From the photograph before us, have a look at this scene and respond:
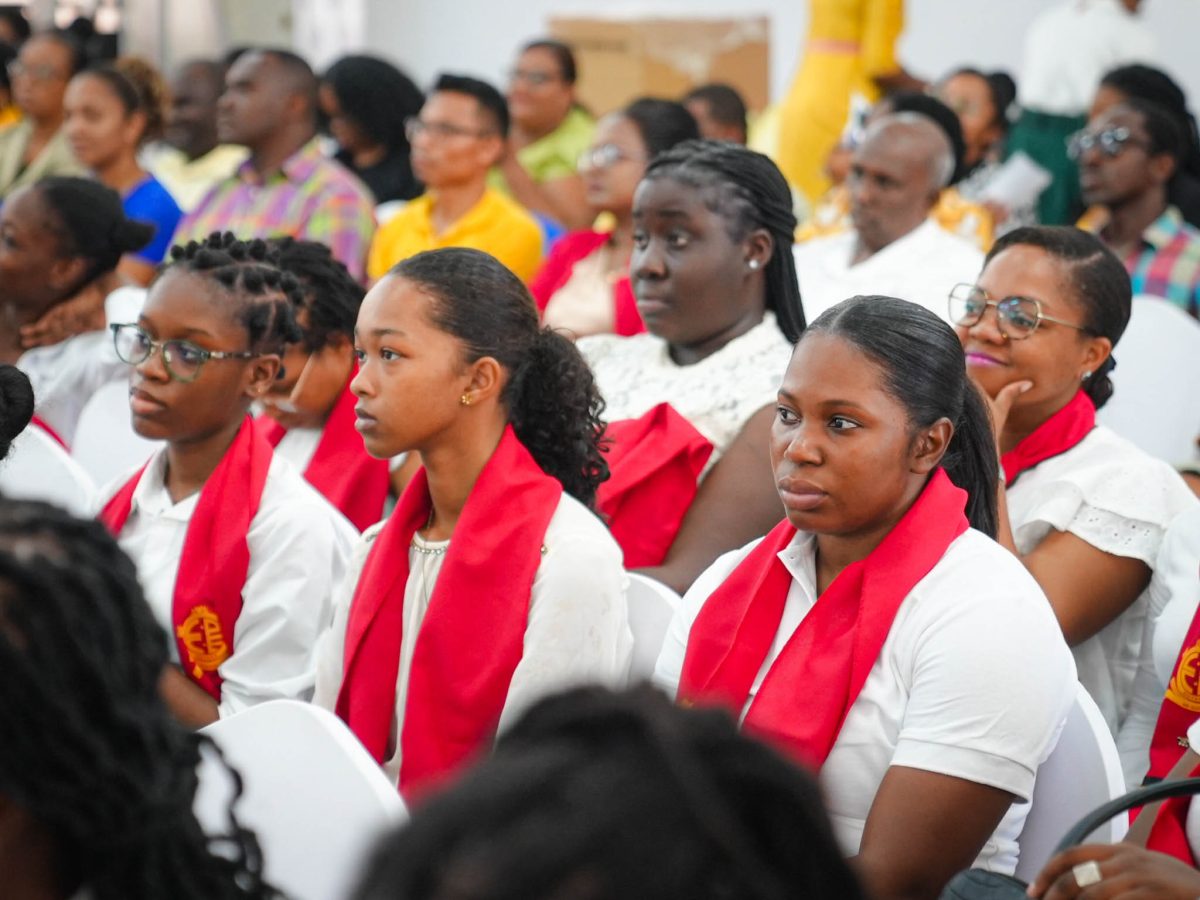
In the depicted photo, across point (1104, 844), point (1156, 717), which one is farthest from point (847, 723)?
point (1156, 717)

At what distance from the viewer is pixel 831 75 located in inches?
216

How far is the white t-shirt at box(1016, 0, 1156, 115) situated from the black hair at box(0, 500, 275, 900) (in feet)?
17.2

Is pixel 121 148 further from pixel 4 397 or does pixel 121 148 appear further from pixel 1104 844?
pixel 1104 844

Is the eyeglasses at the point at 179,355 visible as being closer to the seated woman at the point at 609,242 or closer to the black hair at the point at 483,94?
the seated woman at the point at 609,242

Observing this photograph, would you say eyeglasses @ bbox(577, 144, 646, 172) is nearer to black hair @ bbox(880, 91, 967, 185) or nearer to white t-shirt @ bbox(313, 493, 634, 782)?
black hair @ bbox(880, 91, 967, 185)

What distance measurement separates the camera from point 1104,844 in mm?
1309

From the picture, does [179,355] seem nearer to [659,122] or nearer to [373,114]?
[659,122]

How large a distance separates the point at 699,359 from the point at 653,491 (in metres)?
0.35

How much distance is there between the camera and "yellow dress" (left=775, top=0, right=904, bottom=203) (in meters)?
5.44

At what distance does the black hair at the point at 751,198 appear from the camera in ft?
9.37

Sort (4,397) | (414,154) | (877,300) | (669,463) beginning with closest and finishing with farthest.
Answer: (877,300) < (4,397) < (669,463) < (414,154)

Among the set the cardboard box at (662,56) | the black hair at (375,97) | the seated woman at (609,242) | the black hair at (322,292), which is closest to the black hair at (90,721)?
the black hair at (322,292)

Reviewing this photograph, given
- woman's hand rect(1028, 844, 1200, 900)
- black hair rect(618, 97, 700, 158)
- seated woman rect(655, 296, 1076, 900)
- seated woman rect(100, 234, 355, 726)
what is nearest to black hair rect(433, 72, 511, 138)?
black hair rect(618, 97, 700, 158)

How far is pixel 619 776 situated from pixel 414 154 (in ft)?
13.3
